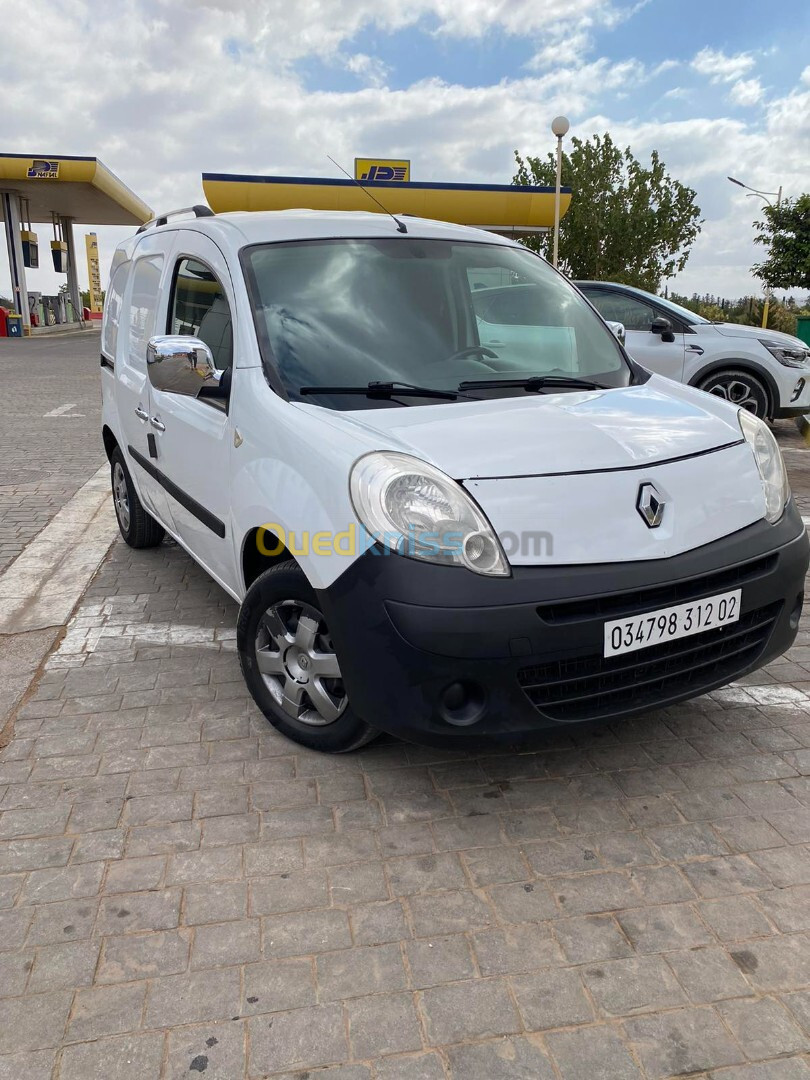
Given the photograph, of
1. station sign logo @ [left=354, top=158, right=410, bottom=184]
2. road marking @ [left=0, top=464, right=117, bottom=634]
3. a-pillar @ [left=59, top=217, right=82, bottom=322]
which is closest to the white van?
road marking @ [left=0, top=464, right=117, bottom=634]

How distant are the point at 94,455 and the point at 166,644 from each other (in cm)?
534

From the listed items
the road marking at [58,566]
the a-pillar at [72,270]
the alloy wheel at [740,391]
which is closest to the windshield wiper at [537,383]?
the road marking at [58,566]

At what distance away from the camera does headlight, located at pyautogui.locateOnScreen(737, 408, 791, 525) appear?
293 cm

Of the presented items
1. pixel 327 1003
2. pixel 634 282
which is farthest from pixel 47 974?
pixel 634 282

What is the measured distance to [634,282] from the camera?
126 feet

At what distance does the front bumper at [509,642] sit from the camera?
7.78 feet

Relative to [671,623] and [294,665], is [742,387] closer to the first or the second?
[671,623]

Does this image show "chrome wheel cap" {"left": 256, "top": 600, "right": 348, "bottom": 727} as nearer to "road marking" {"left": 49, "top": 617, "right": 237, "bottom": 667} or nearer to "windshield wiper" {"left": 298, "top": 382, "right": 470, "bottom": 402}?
"windshield wiper" {"left": 298, "top": 382, "right": 470, "bottom": 402}

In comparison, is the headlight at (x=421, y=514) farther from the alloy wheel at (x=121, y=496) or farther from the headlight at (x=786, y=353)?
the headlight at (x=786, y=353)

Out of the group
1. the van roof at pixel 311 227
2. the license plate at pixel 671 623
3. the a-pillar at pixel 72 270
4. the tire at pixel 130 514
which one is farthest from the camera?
the a-pillar at pixel 72 270

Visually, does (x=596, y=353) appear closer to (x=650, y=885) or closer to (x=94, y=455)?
(x=650, y=885)

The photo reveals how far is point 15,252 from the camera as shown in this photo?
33844 mm

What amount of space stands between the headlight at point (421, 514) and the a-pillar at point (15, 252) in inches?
1364

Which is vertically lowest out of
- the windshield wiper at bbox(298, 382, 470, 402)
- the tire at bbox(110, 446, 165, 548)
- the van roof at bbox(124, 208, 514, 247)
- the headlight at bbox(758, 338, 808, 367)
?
the tire at bbox(110, 446, 165, 548)
